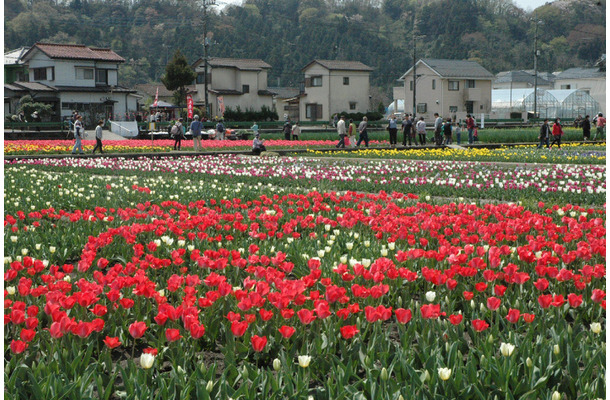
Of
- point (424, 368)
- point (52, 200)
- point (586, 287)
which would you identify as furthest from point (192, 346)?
point (52, 200)

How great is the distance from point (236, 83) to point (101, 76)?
14003 millimetres

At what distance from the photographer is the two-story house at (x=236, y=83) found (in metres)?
66.4

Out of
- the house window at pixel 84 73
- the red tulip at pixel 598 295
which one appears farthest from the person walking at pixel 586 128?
the house window at pixel 84 73

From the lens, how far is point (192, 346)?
347 centimetres

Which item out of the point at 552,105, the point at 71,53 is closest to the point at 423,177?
the point at 71,53

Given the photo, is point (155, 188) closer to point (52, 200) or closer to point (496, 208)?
point (52, 200)

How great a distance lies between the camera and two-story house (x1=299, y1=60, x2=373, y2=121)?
2692 inches

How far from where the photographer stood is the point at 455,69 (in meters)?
71.8

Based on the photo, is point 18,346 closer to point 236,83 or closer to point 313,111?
point 236,83

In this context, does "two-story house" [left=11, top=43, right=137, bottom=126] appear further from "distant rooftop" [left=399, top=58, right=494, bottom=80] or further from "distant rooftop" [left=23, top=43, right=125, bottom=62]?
"distant rooftop" [left=399, top=58, right=494, bottom=80]

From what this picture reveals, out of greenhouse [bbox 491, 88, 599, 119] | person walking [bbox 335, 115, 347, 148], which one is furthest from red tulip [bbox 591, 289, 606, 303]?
greenhouse [bbox 491, 88, 599, 119]

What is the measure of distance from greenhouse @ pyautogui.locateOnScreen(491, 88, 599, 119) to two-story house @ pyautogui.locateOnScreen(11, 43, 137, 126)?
1547 inches

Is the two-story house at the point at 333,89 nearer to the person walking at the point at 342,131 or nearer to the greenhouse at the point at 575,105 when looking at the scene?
Answer: the greenhouse at the point at 575,105

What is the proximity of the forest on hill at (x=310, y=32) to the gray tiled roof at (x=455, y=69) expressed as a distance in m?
14.5
